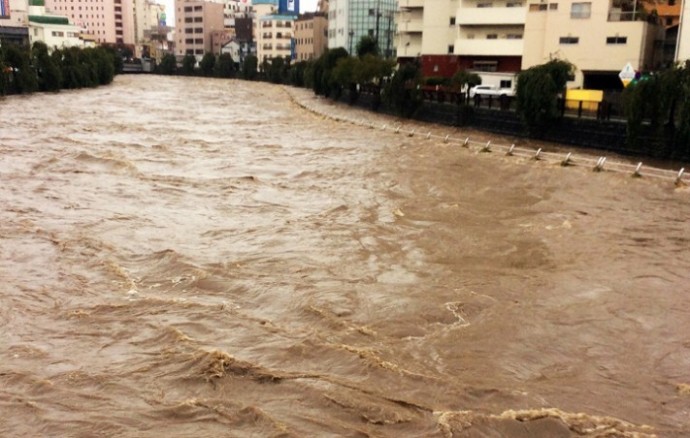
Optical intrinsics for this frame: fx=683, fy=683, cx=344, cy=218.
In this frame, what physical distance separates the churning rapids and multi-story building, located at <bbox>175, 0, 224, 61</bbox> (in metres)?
95.2

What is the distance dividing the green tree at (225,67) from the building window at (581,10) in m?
63.1

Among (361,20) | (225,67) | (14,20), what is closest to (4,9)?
(14,20)

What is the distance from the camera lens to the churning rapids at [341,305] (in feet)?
21.1

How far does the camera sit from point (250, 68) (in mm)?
85750

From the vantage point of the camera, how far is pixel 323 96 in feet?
178

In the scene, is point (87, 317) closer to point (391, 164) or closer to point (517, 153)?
point (391, 164)

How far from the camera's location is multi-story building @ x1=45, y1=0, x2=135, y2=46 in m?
119

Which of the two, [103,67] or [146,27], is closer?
[103,67]

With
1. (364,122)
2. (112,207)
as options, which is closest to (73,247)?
(112,207)

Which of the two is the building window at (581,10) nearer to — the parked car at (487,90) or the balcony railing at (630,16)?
the balcony railing at (630,16)

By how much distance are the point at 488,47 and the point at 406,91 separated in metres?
8.69

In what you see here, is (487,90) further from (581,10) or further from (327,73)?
(327,73)

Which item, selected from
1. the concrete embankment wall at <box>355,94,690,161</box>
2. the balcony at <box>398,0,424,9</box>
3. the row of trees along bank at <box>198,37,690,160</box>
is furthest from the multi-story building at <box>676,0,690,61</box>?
the balcony at <box>398,0,424,9</box>

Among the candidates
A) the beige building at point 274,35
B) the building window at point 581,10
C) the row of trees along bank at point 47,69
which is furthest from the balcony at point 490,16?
the beige building at point 274,35
